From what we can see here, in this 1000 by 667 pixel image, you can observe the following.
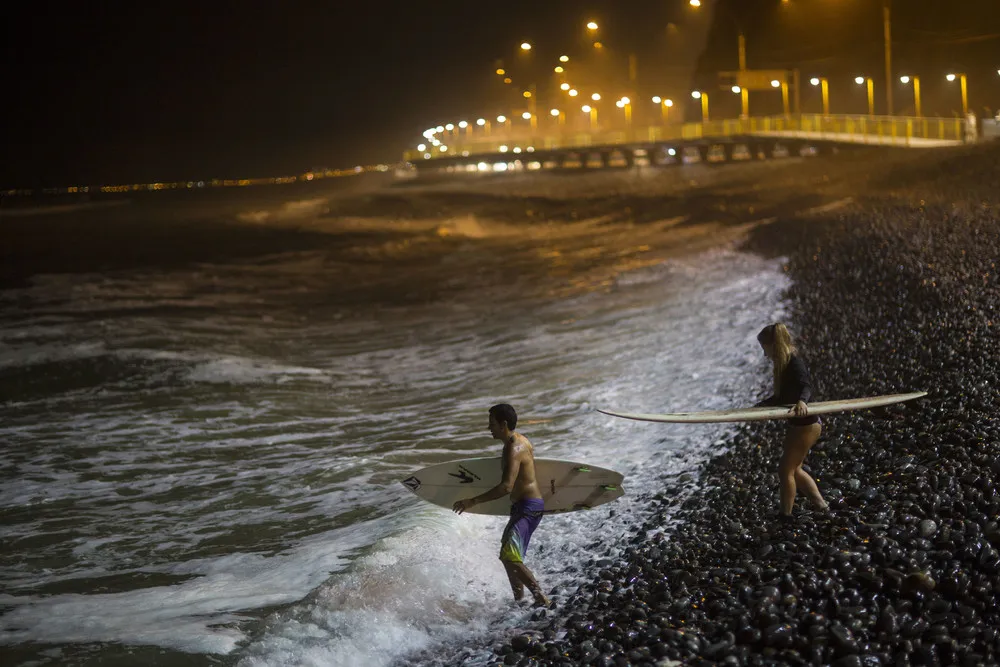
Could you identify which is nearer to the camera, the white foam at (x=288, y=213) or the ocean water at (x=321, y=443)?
the ocean water at (x=321, y=443)

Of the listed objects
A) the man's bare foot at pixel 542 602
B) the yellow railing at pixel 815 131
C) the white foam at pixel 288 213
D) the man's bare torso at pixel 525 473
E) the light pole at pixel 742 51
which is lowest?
the man's bare foot at pixel 542 602

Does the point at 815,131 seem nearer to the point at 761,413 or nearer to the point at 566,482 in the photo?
the point at 566,482

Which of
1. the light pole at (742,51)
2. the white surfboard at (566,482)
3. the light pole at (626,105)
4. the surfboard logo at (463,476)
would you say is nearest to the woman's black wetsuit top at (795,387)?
the white surfboard at (566,482)

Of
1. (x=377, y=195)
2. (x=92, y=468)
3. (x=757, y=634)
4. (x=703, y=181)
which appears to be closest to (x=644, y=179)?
(x=703, y=181)

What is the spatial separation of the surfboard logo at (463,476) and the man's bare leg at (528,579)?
5.33ft

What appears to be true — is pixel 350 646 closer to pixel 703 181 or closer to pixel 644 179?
pixel 703 181

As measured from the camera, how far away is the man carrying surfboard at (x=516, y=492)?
7.00m

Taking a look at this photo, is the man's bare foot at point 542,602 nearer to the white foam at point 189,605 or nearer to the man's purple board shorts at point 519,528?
the man's purple board shorts at point 519,528

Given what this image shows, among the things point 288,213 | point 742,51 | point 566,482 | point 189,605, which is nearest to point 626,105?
point 742,51

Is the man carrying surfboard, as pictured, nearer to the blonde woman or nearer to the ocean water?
the ocean water

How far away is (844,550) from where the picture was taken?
6801 millimetres

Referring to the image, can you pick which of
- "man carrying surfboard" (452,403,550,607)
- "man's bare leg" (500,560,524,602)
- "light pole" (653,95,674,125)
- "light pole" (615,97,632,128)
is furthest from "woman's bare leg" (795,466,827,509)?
"light pole" (615,97,632,128)

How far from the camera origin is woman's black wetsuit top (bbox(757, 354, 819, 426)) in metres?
7.25

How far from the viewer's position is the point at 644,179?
89062 millimetres
